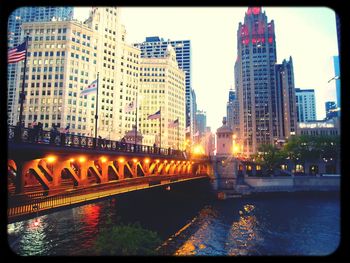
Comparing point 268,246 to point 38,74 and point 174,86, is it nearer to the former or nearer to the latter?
point 38,74

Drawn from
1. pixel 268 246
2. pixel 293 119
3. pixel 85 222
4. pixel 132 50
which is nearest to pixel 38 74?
pixel 132 50

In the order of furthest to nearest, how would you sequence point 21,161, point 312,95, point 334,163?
point 312,95 < point 334,163 < point 21,161

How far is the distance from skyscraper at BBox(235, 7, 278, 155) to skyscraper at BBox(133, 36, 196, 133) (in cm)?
5531

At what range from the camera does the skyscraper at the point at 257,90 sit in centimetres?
12688

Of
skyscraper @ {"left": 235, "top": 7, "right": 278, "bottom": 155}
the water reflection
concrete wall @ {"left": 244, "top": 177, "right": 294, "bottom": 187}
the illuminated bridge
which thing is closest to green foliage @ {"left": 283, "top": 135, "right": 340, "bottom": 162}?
concrete wall @ {"left": 244, "top": 177, "right": 294, "bottom": 187}

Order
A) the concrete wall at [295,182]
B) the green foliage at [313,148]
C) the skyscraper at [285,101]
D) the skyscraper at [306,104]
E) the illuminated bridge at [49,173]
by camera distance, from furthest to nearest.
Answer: the skyscraper at [306,104] → the skyscraper at [285,101] → the green foliage at [313,148] → the concrete wall at [295,182] → the illuminated bridge at [49,173]

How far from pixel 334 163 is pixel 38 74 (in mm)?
91036

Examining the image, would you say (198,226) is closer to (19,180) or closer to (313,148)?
(19,180)

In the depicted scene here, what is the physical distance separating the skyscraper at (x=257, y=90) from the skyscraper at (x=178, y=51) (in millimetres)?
55305

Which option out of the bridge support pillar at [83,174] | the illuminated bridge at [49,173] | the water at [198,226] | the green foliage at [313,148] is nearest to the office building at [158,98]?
the green foliage at [313,148]

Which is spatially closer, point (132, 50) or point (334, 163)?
point (334, 163)

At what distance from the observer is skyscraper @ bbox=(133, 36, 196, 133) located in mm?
172500

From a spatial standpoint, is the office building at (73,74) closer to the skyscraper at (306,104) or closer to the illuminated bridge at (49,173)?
the illuminated bridge at (49,173)

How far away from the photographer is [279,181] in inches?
2040
